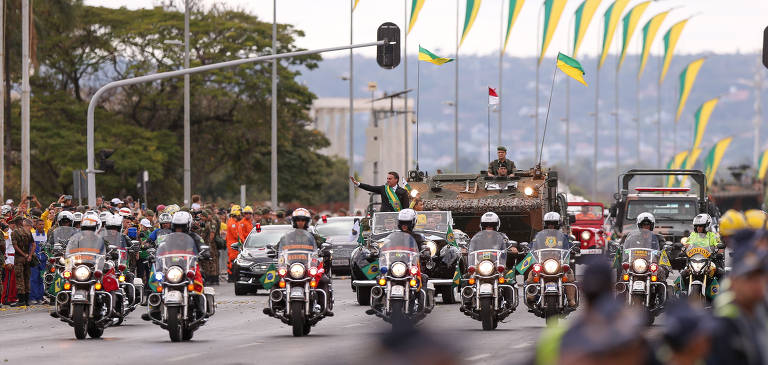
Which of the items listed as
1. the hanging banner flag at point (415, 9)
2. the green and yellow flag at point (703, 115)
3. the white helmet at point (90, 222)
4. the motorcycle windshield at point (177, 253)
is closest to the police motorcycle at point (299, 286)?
the motorcycle windshield at point (177, 253)

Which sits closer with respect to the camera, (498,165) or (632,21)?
(498,165)

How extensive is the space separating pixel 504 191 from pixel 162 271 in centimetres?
1396

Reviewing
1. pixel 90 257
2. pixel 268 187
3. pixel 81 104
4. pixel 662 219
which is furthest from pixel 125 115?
pixel 90 257

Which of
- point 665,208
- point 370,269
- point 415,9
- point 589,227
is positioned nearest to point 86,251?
point 370,269

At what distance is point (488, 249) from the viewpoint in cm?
1883

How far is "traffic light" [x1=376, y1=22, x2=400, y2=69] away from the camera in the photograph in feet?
101

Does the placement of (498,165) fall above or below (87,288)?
above

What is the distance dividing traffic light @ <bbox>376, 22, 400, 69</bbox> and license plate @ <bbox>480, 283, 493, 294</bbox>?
41.6 ft

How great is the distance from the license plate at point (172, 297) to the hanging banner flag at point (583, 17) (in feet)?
107

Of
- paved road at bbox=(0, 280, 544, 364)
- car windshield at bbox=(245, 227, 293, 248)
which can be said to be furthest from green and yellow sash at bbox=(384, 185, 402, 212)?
car windshield at bbox=(245, 227, 293, 248)

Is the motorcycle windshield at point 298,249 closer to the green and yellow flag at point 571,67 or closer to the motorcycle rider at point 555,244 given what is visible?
the motorcycle rider at point 555,244

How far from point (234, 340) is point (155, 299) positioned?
1300mm

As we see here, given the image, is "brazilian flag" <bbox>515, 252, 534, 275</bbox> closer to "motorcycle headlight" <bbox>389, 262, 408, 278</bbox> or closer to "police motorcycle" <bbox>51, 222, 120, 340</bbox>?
"motorcycle headlight" <bbox>389, 262, 408, 278</bbox>

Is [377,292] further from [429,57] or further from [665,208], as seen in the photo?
[665,208]
